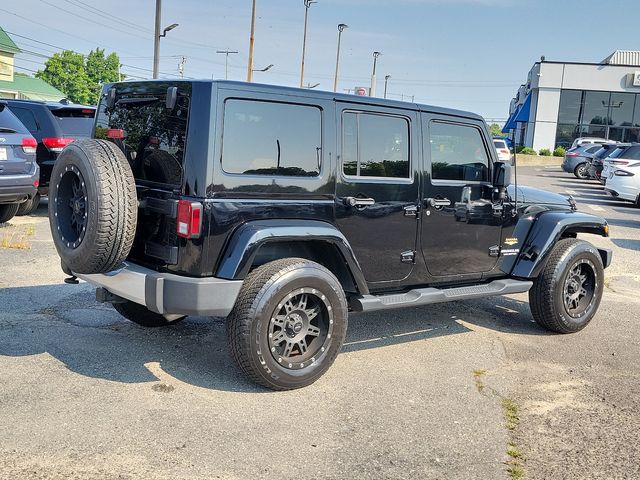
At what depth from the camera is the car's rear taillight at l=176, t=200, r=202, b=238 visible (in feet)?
13.5

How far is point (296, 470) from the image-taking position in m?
3.48

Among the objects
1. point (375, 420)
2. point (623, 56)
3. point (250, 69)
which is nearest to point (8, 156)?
point (375, 420)

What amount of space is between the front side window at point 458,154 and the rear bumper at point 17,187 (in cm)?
608

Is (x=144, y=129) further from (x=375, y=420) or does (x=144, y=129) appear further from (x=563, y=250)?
(x=563, y=250)

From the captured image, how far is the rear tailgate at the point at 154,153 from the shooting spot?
4.31 m

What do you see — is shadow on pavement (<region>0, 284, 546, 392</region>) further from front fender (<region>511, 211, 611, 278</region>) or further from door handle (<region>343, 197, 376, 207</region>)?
door handle (<region>343, 197, 376, 207</region>)

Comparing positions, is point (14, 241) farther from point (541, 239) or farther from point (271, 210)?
point (541, 239)

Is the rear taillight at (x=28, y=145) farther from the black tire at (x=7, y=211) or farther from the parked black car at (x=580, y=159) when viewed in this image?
the parked black car at (x=580, y=159)

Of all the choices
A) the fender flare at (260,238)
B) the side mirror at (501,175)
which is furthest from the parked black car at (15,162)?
the side mirror at (501,175)

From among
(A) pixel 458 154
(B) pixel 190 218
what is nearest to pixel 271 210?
(B) pixel 190 218

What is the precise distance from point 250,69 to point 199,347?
3160 centimetres

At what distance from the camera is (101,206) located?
4125 mm

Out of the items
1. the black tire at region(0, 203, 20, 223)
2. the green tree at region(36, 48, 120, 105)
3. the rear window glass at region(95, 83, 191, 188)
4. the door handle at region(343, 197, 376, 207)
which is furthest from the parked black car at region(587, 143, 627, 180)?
the green tree at region(36, 48, 120, 105)

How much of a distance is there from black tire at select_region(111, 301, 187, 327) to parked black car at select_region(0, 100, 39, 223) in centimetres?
421
